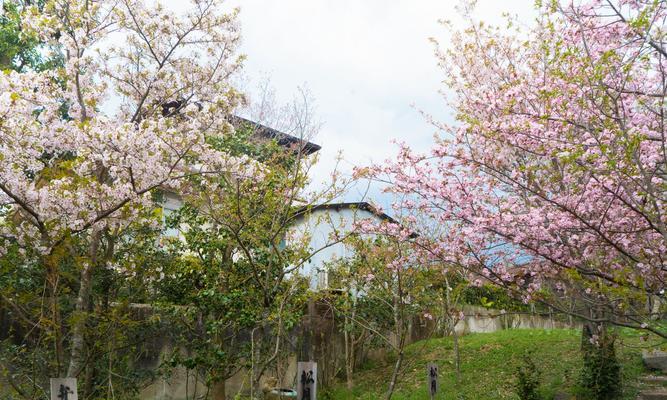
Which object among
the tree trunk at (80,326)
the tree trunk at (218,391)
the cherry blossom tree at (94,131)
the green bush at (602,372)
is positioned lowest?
the tree trunk at (218,391)

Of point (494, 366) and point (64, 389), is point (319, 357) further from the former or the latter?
point (64, 389)

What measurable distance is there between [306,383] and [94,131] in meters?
3.40

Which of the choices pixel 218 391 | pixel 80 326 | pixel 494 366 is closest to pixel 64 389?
pixel 80 326

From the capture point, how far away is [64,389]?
488cm

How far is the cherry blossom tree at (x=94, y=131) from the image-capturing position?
5.15 meters

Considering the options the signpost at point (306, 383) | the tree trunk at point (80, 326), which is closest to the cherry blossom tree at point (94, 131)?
the tree trunk at point (80, 326)

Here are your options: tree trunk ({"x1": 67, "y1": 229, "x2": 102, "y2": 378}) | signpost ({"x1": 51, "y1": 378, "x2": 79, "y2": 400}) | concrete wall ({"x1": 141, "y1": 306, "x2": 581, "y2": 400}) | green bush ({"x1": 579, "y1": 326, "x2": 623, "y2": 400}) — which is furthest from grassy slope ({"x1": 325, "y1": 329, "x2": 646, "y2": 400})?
signpost ({"x1": 51, "y1": 378, "x2": 79, "y2": 400})

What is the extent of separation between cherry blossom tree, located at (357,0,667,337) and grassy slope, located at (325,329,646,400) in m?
2.34

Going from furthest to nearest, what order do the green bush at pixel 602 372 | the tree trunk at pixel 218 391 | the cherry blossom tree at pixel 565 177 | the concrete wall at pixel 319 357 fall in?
the concrete wall at pixel 319 357 → the tree trunk at pixel 218 391 → the green bush at pixel 602 372 → the cherry blossom tree at pixel 565 177

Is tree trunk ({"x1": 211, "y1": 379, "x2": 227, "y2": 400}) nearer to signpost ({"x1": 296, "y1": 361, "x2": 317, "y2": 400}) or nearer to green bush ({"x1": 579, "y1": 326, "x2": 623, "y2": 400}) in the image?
signpost ({"x1": 296, "y1": 361, "x2": 317, "y2": 400})

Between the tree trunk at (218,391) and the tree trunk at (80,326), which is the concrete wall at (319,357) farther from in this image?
the tree trunk at (80,326)

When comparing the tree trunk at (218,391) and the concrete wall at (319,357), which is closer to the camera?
the tree trunk at (218,391)

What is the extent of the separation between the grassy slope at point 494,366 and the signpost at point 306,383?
8.32 feet

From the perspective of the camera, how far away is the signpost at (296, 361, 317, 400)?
5379 millimetres
